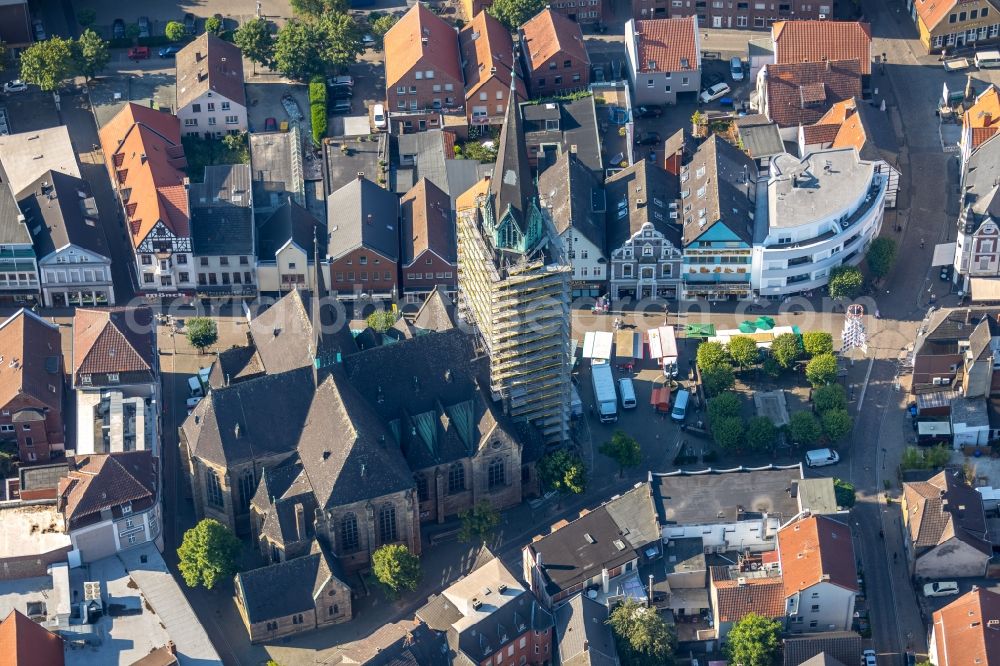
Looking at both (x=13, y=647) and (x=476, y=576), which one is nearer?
(x=13, y=647)

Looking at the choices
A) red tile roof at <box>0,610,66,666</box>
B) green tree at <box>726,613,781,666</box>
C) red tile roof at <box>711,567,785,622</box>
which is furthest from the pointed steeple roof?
red tile roof at <box>0,610,66,666</box>

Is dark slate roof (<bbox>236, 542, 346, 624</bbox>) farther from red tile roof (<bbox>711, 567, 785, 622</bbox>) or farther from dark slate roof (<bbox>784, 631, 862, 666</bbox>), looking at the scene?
dark slate roof (<bbox>784, 631, 862, 666</bbox>)

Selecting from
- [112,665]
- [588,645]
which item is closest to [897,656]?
[588,645]

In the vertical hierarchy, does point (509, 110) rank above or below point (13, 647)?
above

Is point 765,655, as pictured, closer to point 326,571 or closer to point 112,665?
point 326,571

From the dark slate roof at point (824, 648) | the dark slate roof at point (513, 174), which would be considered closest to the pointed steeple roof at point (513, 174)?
the dark slate roof at point (513, 174)
